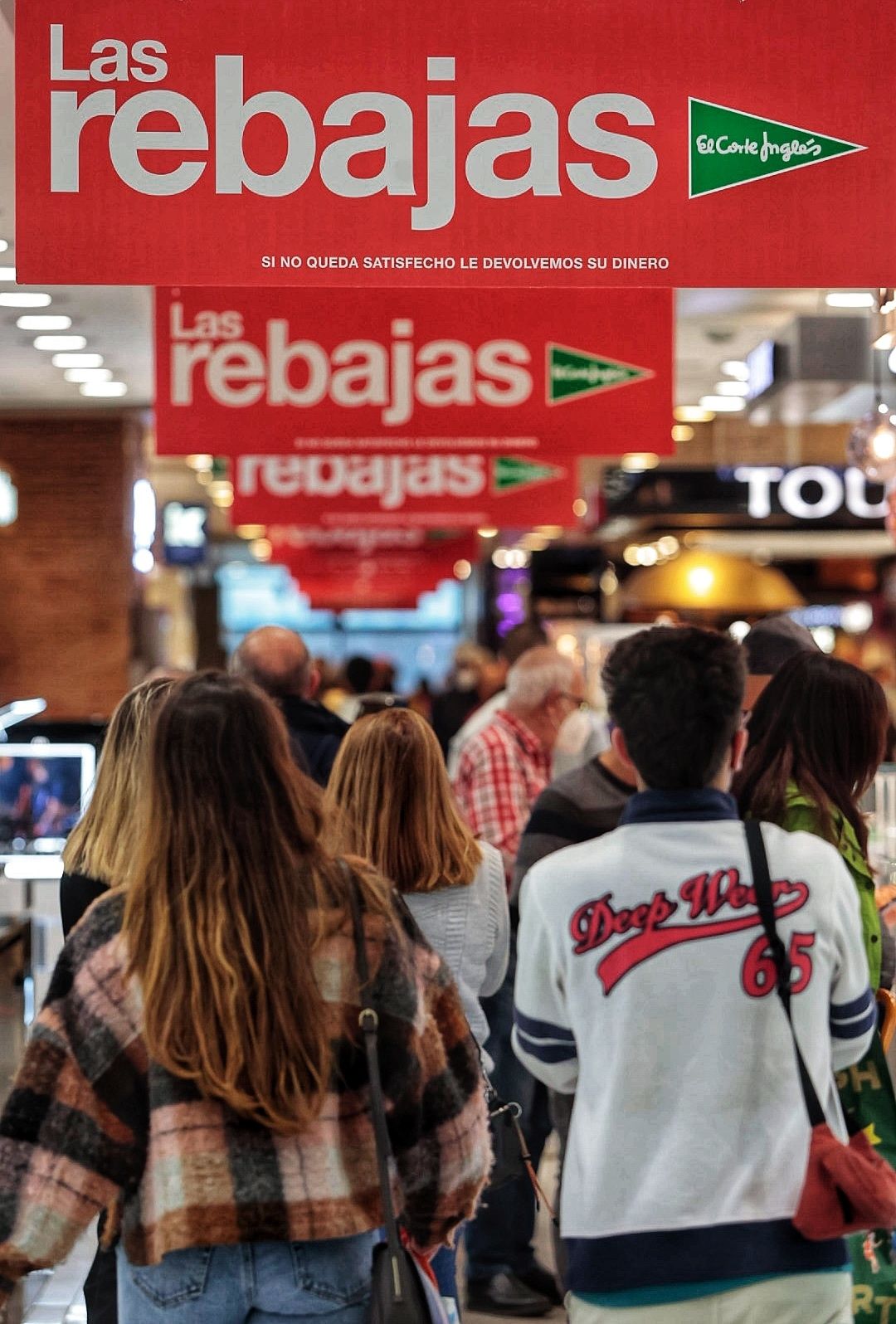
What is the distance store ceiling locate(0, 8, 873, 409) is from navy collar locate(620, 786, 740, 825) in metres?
4.48

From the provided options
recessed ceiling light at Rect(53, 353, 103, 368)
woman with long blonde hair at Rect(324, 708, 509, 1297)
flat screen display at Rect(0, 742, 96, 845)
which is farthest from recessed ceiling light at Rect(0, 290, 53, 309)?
woman with long blonde hair at Rect(324, 708, 509, 1297)

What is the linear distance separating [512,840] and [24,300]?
165 inches

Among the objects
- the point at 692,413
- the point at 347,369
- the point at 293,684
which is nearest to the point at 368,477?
the point at 347,369

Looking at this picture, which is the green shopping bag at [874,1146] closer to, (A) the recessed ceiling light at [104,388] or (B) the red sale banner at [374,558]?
(A) the recessed ceiling light at [104,388]

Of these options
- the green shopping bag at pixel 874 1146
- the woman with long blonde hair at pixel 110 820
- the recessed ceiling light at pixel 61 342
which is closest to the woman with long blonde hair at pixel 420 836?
the woman with long blonde hair at pixel 110 820

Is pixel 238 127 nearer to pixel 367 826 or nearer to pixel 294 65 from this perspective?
→ pixel 294 65

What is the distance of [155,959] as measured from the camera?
2.13m

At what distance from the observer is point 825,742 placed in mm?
3162

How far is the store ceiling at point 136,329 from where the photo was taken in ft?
26.3

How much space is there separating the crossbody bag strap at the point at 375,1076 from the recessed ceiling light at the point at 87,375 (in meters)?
8.83

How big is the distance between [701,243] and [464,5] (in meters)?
0.69

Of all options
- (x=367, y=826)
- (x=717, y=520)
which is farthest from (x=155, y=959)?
(x=717, y=520)

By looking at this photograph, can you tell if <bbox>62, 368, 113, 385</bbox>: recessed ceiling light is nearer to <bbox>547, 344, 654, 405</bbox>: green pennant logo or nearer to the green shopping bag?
<bbox>547, 344, 654, 405</bbox>: green pennant logo

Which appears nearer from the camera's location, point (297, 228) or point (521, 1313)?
point (297, 228)
